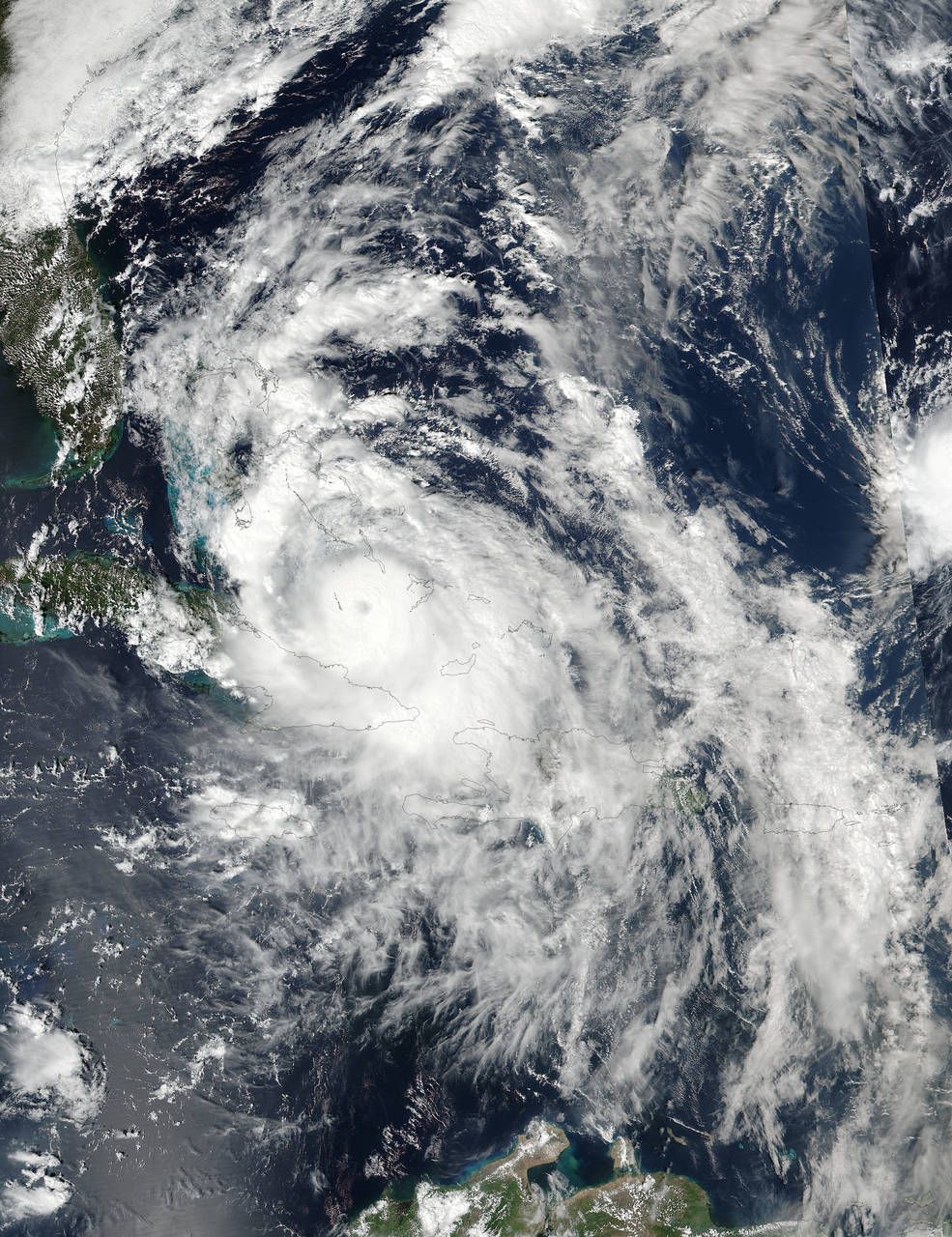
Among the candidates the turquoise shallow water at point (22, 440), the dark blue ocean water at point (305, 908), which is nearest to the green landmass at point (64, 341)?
the turquoise shallow water at point (22, 440)

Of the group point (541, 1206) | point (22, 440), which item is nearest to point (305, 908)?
point (541, 1206)

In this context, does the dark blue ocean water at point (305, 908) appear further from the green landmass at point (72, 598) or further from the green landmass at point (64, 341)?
the green landmass at point (64, 341)

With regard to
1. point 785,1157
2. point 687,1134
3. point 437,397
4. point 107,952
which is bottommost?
point 785,1157

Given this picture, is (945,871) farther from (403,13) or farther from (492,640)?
(403,13)

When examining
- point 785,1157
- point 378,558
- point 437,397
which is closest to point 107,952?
point 378,558

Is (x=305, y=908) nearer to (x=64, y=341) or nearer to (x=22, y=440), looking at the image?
(x=22, y=440)

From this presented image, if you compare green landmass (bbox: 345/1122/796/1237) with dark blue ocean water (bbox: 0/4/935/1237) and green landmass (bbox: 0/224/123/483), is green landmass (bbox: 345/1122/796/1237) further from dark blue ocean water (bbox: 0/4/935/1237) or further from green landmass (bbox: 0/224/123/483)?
green landmass (bbox: 0/224/123/483)
